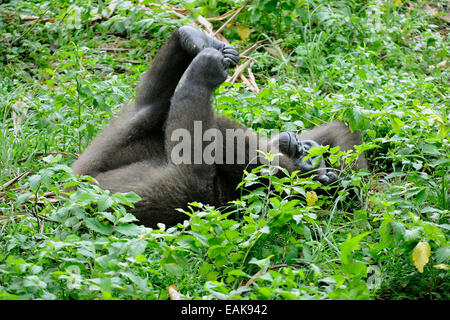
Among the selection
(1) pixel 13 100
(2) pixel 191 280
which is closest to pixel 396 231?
(2) pixel 191 280

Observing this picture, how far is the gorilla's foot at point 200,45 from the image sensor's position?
3061 mm

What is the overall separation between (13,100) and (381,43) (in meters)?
2.73

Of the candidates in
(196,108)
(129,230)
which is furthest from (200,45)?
(129,230)

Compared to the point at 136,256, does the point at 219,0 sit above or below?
above

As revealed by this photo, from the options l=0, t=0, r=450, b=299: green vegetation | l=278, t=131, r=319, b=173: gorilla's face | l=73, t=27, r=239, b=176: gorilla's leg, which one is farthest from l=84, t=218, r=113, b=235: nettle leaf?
l=278, t=131, r=319, b=173: gorilla's face

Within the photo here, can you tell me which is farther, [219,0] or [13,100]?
[219,0]

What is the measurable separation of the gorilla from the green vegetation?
0.39 ft

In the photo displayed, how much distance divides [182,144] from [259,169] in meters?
0.45

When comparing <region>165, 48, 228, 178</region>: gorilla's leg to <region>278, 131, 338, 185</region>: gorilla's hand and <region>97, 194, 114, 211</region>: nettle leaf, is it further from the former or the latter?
<region>97, 194, 114, 211</region>: nettle leaf

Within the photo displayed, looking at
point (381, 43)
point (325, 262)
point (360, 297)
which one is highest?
point (381, 43)

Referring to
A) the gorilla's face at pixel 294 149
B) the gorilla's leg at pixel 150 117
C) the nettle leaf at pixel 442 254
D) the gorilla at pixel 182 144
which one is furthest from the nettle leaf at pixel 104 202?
the nettle leaf at pixel 442 254

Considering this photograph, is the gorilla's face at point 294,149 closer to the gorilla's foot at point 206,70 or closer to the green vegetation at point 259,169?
the green vegetation at point 259,169
